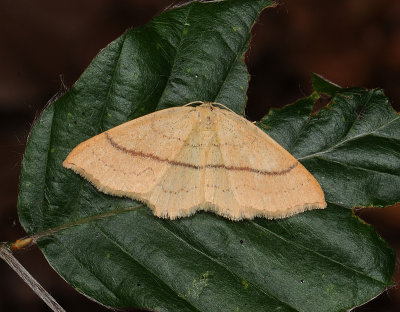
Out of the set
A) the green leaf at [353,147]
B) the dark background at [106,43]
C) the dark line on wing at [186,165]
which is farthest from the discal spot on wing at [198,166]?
the dark background at [106,43]

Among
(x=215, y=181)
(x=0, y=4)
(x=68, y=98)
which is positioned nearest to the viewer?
(x=68, y=98)

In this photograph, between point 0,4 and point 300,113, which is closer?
point 300,113

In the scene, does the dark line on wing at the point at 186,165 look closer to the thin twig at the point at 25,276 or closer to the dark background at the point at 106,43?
Answer: the thin twig at the point at 25,276

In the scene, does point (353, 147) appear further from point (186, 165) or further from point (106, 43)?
point (106, 43)

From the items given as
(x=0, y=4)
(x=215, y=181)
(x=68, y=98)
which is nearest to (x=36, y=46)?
(x=0, y=4)

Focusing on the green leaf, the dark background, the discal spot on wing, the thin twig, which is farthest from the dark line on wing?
the dark background

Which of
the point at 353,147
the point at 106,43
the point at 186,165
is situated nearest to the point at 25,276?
the point at 186,165

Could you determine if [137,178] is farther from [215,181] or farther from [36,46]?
[36,46]
